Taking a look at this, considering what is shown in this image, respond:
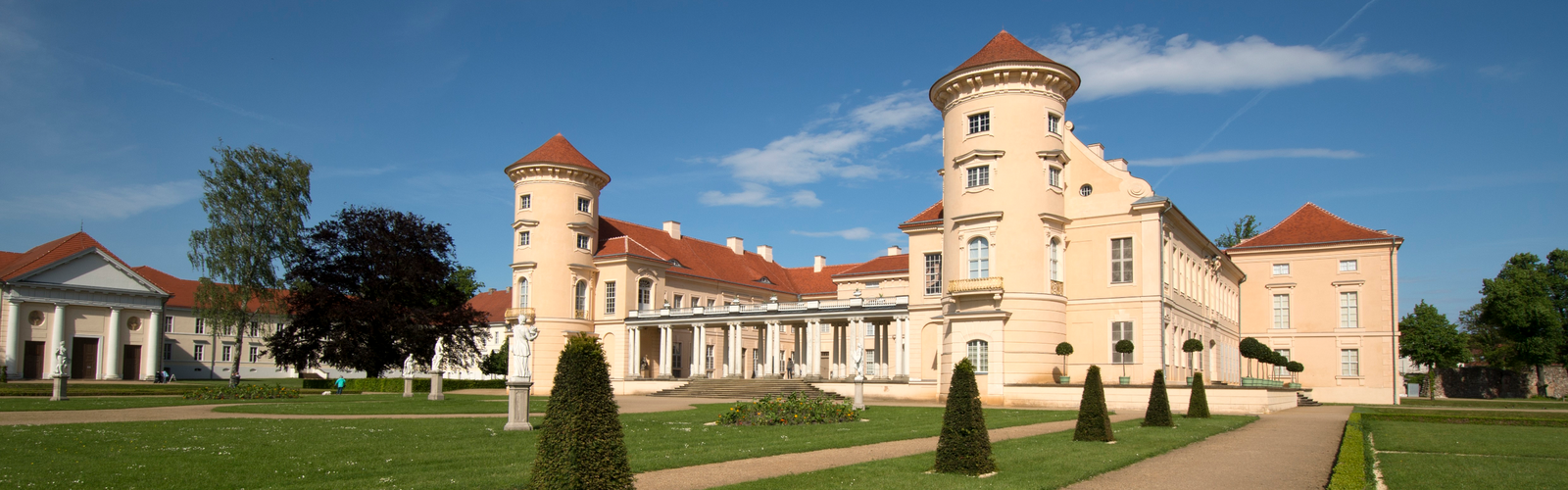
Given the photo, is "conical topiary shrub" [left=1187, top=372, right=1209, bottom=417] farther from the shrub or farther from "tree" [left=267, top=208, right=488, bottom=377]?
"tree" [left=267, top=208, right=488, bottom=377]

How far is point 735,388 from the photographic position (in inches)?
1672

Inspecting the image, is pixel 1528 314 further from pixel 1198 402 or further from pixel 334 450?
pixel 334 450

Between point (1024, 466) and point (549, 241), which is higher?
point (549, 241)

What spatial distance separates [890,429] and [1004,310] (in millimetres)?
15265

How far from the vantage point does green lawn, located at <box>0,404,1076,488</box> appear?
32.9 ft

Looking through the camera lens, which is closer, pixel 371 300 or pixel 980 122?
pixel 980 122

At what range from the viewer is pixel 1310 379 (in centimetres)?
4672

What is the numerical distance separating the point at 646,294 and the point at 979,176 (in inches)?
949

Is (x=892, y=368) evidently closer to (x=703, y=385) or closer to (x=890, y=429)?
(x=703, y=385)

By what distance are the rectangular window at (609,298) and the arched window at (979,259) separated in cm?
2412

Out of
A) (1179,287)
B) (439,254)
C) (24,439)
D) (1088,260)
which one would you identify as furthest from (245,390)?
(1179,287)

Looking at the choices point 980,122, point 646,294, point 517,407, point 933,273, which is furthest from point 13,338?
point 980,122

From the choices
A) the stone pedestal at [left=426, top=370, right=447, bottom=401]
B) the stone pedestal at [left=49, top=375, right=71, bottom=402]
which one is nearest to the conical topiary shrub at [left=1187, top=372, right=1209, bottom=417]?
the stone pedestal at [left=426, top=370, right=447, bottom=401]

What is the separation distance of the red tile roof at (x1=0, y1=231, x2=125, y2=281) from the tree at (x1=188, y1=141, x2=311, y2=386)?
1482 cm
